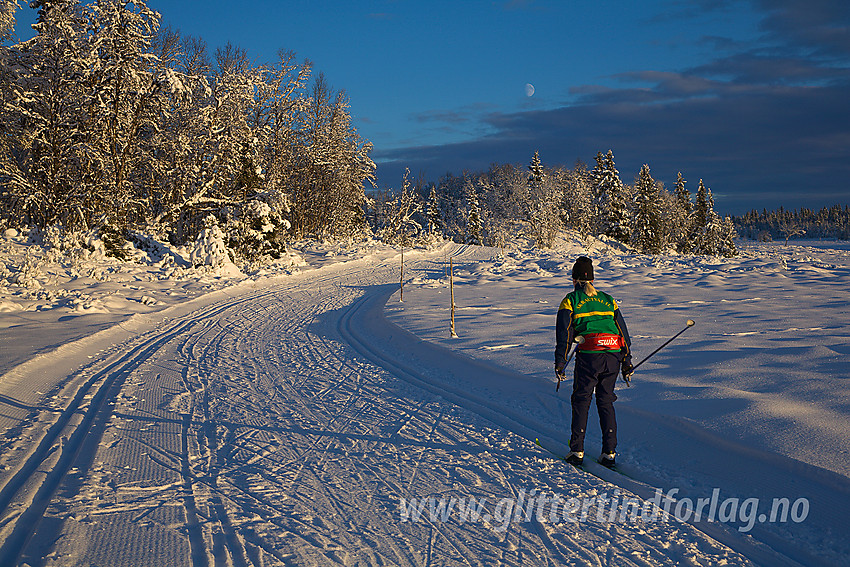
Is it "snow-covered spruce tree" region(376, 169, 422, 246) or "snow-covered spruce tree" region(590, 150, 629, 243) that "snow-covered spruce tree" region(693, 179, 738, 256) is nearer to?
"snow-covered spruce tree" region(590, 150, 629, 243)

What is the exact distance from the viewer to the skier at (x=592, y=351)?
4.76 m

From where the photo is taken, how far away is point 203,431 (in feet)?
17.7

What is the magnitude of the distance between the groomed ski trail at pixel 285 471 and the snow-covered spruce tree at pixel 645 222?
5157 cm

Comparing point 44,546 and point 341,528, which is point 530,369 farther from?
point 44,546

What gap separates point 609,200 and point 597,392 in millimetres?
57919

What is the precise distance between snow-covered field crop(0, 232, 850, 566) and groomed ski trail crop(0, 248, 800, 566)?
2 centimetres

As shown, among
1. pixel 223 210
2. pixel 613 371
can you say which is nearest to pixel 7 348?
pixel 613 371

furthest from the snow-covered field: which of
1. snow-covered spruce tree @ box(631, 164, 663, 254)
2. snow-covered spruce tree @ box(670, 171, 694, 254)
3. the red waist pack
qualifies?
snow-covered spruce tree @ box(670, 171, 694, 254)

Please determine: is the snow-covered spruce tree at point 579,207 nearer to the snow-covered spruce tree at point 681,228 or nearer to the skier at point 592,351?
the snow-covered spruce tree at point 681,228

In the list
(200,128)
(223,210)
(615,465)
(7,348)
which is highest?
(200,128)

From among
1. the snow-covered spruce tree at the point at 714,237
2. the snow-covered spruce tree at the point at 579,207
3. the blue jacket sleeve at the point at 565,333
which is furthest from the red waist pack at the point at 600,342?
the snow-covered spruce tree at the point at 579,207

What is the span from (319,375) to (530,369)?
3.11 meters

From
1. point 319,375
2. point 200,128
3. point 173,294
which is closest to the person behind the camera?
point 319,375

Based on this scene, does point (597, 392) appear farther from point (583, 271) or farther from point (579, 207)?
point (579, 207)
